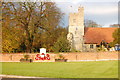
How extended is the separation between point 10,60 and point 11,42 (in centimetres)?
322

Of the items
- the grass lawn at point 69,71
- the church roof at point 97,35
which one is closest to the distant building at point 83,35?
the church roof at point 97,35

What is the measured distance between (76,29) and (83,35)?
2542mm

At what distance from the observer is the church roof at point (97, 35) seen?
60344 millimetres

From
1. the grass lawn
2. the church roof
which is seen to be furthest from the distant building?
the grass lawn

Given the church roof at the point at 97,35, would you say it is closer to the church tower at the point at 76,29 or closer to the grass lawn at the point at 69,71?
the church tower at the point at 76,29

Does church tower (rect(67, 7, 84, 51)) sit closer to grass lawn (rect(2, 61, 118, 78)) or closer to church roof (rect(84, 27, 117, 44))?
church roof (rect(84, 27, 117, 44))

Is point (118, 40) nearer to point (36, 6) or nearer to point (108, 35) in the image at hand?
point (108, 35)

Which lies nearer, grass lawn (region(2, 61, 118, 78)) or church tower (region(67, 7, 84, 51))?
grass lawn (region(2, 61, 118, 78))

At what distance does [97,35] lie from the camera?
201 feet

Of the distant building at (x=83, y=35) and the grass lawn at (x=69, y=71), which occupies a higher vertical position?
the distant building at (x=83, y=35)

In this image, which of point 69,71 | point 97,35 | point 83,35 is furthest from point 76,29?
point 69,71

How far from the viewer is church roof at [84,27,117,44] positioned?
60344 mm

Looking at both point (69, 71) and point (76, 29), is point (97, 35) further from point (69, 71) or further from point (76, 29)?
point (69, 71)

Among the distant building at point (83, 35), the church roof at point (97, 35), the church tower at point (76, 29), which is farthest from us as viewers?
the church tower at point (76, 29)
